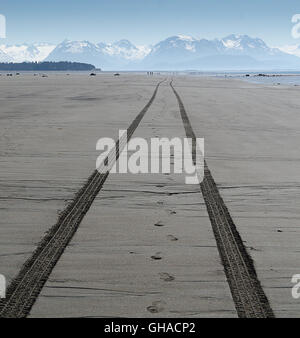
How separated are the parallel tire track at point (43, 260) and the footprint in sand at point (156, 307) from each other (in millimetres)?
869

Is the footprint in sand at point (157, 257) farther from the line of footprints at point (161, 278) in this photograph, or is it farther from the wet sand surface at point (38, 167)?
the wet sand surface at point (38, 167)

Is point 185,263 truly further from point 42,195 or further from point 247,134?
point 247,134

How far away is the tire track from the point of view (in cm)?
356

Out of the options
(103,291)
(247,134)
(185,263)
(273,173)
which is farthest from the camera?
(247,134)

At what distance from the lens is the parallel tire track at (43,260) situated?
3575 millimetres

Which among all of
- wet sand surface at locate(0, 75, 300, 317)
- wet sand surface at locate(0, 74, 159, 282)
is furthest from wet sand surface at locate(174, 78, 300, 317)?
wet sand surface at locate(0, 74, 159, 282)

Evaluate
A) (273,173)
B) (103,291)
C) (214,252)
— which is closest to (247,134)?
(273,173)

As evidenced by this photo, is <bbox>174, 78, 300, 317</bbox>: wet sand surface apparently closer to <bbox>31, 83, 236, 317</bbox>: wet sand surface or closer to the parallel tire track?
<bbox>31, 83, 236, 317</bbox>: wet sand surface

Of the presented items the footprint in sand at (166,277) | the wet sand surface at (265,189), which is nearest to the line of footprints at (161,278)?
the footprint in sand at (166,277)

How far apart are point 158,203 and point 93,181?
62.2 inches

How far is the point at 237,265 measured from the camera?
4.27 meters

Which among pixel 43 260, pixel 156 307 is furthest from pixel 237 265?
pixel 43 260

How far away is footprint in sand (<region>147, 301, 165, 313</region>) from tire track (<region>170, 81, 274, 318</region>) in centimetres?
55
